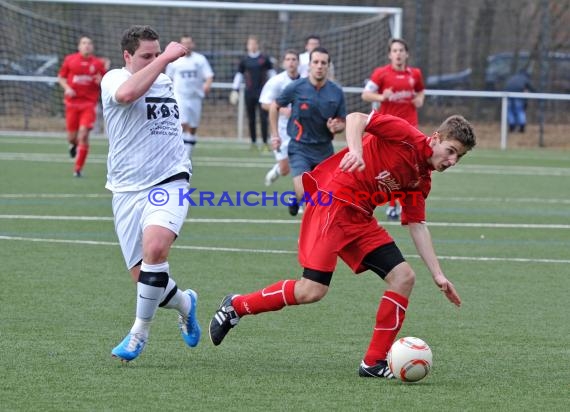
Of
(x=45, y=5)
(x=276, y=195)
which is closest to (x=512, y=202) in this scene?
(x=276, y=195)

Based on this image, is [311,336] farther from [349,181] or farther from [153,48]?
Answer: [153,48]

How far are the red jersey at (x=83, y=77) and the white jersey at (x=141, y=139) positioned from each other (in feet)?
39.5

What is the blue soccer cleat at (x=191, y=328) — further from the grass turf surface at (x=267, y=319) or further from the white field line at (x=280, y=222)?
the white field line at (x=280, y=222)

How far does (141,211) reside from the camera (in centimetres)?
680

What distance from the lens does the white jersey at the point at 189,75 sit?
20.8 m

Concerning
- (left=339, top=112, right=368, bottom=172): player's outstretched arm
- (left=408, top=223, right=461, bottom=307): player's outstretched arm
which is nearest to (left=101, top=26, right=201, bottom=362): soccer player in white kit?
(left=339, top=112, right=368, bottom=172): player's outstretched arm

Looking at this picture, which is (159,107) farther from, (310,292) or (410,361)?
(410,361)

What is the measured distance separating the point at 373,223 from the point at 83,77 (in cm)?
1274

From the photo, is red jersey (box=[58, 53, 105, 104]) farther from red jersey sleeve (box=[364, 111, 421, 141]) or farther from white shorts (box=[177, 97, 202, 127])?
red jersey sleeve (box=[364, 111, 421, 141])

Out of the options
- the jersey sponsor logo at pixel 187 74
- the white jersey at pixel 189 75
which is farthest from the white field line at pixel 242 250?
the jersey sponsor logo at pixel 187 74

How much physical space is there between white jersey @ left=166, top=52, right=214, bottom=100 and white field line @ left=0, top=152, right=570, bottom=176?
4.69 feet

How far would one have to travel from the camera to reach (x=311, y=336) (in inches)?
303

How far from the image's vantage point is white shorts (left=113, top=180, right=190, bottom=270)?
6.71 m

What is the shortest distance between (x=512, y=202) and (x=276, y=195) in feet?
10.8
